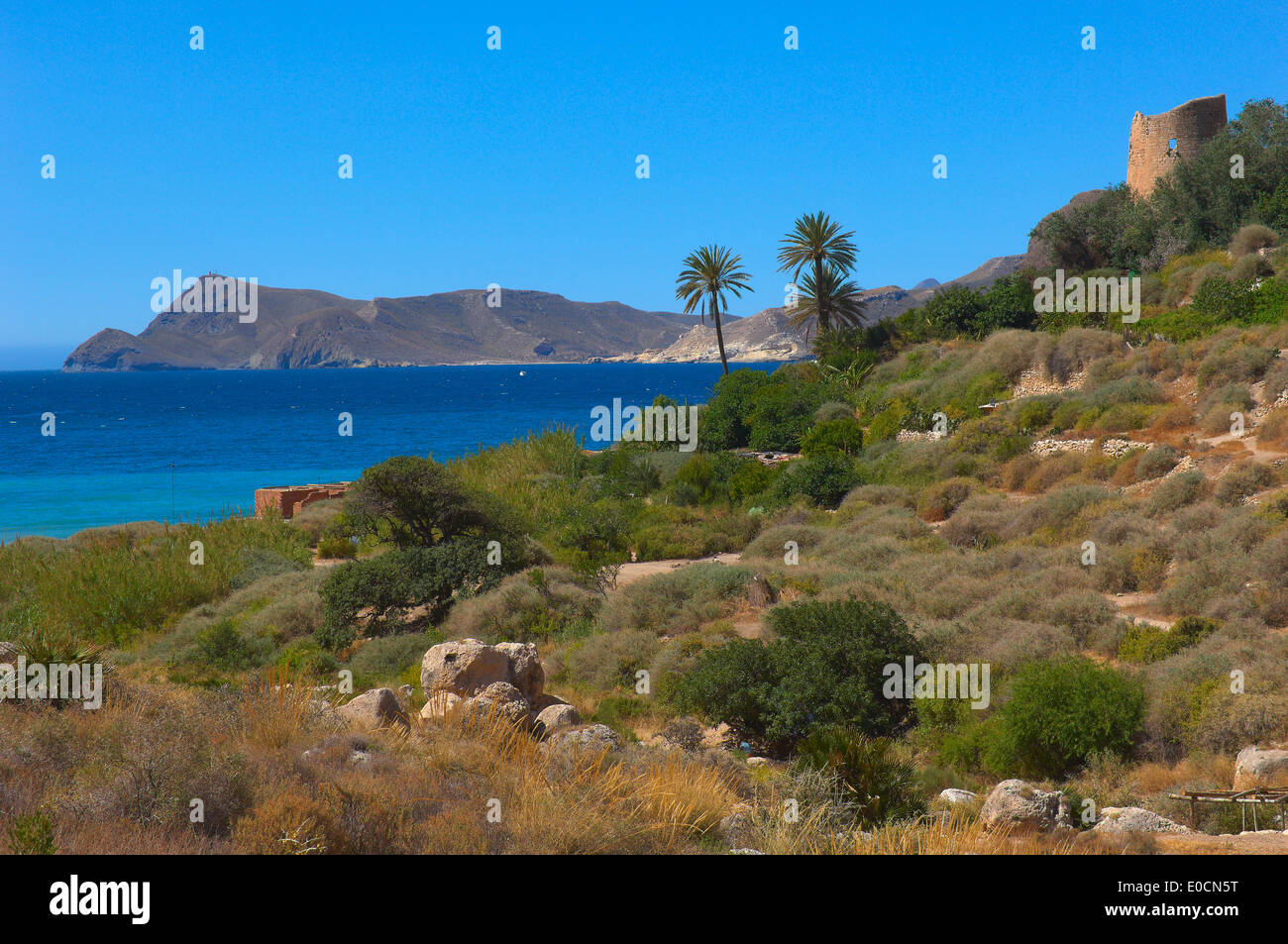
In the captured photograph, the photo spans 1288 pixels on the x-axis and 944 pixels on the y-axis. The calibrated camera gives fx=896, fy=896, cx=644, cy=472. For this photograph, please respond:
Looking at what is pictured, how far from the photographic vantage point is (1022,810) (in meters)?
6.74

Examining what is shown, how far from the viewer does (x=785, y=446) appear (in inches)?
1243

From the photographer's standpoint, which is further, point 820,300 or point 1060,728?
point 820,300

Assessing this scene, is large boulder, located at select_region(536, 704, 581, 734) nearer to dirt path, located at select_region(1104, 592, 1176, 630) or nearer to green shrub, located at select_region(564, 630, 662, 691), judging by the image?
green shrub, located at select_region(564, 630, 662, 691)

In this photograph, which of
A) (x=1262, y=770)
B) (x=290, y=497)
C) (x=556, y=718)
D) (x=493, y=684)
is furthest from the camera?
(x=290, y=497)

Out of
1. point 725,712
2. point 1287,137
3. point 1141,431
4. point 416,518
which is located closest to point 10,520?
point 416,518

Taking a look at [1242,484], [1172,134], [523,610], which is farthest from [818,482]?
[1172,134]

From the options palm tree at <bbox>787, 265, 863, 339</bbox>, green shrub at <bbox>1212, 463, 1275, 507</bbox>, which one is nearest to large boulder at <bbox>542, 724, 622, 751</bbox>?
green shrub at <bbox>1212, 463, 1275, 507</bbox>

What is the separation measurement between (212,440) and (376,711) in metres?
69.9

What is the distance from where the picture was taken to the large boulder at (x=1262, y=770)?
7.63 meters

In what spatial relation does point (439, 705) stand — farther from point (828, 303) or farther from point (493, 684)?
point (828, 303)

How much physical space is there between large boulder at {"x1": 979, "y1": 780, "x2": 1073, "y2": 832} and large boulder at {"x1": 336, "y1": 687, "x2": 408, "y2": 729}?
4970 millimetres

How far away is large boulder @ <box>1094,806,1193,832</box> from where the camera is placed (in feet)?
22.3

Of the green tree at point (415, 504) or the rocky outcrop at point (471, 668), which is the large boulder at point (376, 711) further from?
the green tree at point (415, 504)

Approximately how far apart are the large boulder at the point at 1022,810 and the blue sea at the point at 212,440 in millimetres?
19792
